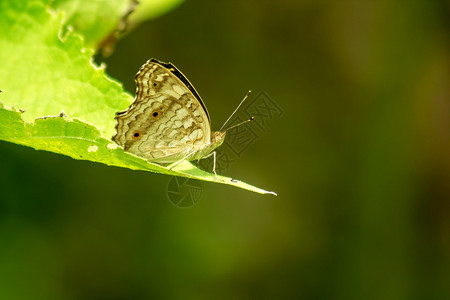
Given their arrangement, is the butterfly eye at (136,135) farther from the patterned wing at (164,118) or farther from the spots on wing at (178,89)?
the spots on wing at (178,89)

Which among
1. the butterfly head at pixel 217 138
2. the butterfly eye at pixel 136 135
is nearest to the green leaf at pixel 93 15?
the butterfly eye at pixel 136 135

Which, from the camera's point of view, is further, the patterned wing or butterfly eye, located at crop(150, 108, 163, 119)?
butterfly eye, located at crop(150, 108, 163, 119)

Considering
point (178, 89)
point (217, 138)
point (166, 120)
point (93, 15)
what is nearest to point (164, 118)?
point (166, 120)

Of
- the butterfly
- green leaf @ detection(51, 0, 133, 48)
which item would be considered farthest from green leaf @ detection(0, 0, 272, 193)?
the butterfly

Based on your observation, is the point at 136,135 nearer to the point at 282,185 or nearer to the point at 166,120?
the point at 166,120

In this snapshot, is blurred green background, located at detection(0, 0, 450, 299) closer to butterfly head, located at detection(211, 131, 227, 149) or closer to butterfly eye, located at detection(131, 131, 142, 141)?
butterfly eye, located at detection(131, 131, 142, 141)

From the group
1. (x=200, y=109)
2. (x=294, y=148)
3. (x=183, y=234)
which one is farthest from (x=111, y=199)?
(x=294, y=148)

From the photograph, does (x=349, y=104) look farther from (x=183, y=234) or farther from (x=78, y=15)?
(x=78, y=15)

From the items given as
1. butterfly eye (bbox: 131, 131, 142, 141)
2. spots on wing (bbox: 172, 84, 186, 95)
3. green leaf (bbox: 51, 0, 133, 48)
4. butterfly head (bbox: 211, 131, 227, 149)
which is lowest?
butterfly eye (bbox: 131, 131, 142, 141)
